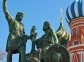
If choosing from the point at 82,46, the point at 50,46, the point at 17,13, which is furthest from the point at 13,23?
the point at 82,46

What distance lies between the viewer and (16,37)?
667 inches

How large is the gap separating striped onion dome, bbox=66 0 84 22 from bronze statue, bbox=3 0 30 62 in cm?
4727

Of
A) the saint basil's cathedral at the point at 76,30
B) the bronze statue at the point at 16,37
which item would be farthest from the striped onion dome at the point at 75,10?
the bronze statue at the point at 16,37

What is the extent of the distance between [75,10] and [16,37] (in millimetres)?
48919

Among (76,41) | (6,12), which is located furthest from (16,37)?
(76,41)

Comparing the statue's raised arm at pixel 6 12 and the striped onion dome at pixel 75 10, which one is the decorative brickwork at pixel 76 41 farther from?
the statue's raised arm at pixel 6 12

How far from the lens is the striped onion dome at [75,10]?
64375 millimetres

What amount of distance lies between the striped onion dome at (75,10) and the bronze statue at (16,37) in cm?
4727

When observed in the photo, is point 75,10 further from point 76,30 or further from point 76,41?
point 76,41

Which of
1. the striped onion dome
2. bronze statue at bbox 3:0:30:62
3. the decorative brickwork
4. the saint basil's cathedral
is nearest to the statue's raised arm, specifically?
bronze statue at bbox 3:0:30:62

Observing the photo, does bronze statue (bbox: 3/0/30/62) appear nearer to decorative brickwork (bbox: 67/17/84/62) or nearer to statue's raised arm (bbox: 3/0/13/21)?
statue's raised arm (bbox: 3/0/13/21)

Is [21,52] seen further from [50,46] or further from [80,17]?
[80,17]

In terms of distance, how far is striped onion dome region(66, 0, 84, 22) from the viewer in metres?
64.4

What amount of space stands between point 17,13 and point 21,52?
1.53 m
